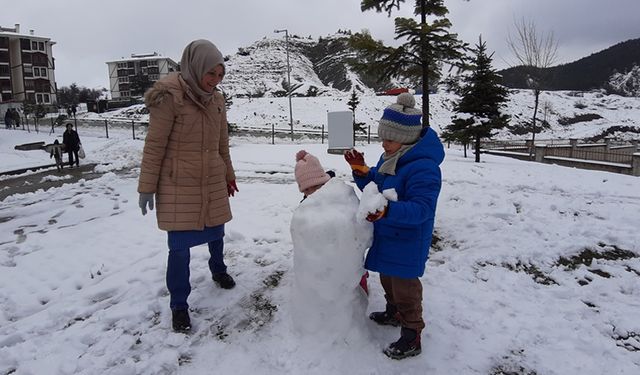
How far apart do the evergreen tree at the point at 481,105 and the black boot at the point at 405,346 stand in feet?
47.2

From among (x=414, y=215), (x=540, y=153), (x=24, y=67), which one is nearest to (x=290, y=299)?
(x=414, y=215)

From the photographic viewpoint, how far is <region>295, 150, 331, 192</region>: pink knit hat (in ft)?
10.0

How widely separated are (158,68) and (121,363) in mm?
92175

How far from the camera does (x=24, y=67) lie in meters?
62.0

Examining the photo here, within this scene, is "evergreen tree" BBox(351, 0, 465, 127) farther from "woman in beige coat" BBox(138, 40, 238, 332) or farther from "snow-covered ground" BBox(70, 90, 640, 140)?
"snow-covered ground" BBox(70, 90, 640, 140)

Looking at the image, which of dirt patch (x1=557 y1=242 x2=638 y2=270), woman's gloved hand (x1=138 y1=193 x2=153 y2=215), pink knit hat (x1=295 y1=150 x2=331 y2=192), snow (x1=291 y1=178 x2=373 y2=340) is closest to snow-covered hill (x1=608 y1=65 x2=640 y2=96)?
dirt patch (x1=557 y1=242 x2=638 y2=270)

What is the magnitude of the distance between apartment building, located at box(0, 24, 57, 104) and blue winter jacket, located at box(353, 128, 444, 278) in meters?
71.3

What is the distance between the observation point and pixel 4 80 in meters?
60.0

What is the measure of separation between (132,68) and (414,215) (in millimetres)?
97513

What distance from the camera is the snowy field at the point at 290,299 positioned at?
2.67 metres

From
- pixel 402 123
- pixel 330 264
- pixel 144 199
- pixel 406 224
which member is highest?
pixel 402 123

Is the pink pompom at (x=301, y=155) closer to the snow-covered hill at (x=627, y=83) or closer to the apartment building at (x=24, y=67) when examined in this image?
the apartment building at (x=24, y=67)

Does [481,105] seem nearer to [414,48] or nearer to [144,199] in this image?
[414,48]

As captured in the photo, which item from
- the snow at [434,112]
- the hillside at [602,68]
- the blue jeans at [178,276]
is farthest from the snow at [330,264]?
the hillside at [602,68]
